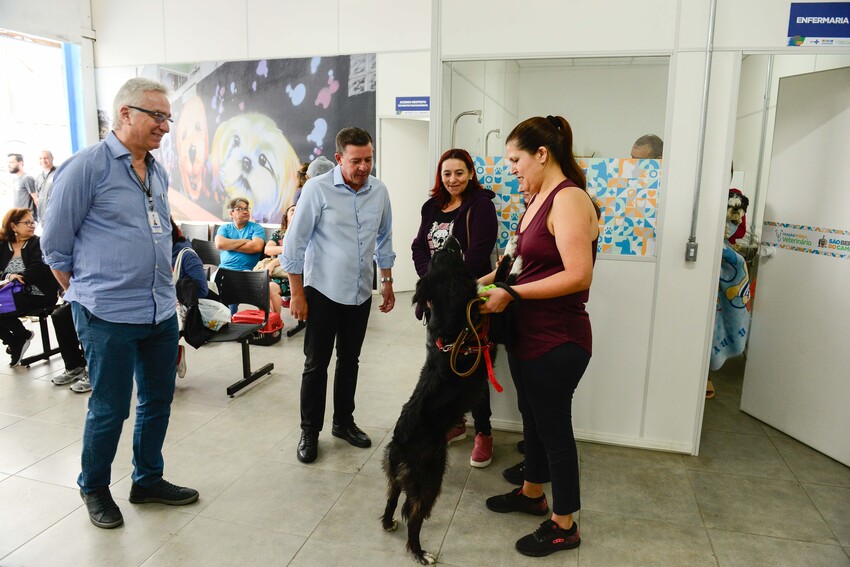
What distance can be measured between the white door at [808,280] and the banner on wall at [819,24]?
320mm

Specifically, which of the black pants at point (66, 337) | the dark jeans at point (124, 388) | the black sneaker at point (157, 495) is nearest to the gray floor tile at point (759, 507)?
the black sneaker at point (157, 495)

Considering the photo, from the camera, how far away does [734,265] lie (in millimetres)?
3268

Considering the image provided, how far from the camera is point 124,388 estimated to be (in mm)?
2102

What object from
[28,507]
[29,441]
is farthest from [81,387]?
[28,507]

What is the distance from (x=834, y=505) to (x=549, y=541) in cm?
138

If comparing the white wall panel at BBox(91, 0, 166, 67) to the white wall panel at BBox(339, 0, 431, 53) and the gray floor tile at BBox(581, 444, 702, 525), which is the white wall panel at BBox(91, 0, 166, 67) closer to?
the white wall panel at BBox(339, 0, 431, 53)

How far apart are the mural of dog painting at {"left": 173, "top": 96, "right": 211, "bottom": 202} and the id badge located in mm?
5777

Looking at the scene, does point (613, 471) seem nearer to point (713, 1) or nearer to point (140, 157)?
point (713, 1)

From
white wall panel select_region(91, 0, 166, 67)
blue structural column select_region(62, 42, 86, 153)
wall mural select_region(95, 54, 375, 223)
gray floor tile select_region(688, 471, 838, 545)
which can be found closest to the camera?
gray floor tile select_region(688, 471, 838, 545)

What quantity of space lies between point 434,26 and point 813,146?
6.74 ft

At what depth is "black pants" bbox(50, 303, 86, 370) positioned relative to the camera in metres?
3.76

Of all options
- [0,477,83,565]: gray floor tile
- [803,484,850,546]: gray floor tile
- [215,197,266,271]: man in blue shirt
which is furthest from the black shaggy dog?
[215,197,266,271]: man in blue shirt

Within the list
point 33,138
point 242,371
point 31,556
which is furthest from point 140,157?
point 33,138

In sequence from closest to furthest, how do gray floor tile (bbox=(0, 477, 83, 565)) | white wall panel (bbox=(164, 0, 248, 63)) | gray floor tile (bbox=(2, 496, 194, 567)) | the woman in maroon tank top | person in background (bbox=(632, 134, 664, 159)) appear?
the woman in maroon tank top, gray floor tile (bbox=(2, 496, 194, 567)), gray floor tile (bbox=(0, 477, 83, 565)), person in background (bbox=(632, 134, 664, 159)), white wall panel (bbox=(164, 0, 248, 63))
